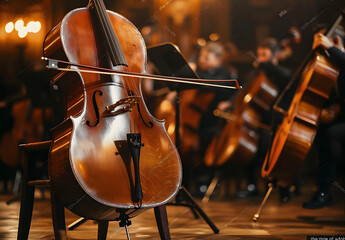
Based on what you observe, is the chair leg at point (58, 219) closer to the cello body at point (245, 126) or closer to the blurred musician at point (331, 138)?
the blurred musician at point (331, 138)

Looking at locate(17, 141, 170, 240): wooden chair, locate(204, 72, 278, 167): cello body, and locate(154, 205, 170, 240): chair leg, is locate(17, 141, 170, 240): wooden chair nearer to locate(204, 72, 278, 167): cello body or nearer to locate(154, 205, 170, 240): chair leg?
locate(154, 205, 170, 240): chair leg

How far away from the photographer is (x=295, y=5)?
5.15 meters

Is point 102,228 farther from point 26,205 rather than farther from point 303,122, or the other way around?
point 303,122

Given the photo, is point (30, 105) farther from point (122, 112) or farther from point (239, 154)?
point (122, 112)

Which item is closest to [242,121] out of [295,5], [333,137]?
[333,137]

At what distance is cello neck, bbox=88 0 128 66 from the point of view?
1565 millimetres

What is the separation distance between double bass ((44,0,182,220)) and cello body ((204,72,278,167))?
201 cm

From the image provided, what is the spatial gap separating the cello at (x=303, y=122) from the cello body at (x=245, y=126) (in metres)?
1.08

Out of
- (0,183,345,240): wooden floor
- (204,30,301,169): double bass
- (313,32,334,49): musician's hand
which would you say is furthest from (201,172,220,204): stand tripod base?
(313,32,334,49): musician's hand

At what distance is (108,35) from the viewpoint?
159 centimetres

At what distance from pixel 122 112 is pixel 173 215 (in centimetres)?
140

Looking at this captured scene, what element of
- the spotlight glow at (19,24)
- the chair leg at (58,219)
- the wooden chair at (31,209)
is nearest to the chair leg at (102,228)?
the wooden chair at (31,209)

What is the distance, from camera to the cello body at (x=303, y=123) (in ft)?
7.75

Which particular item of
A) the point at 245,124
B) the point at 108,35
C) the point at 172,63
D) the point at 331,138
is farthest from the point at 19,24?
the point at 331,138
